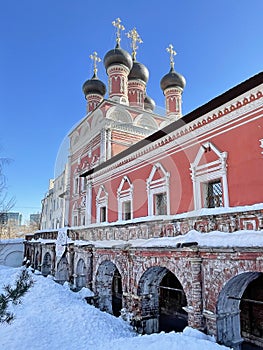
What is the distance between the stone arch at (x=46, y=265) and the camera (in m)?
15.9

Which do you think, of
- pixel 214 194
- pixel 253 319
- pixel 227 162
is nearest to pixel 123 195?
pixel 214 194

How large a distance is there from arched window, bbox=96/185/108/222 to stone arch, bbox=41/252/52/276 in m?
3.44

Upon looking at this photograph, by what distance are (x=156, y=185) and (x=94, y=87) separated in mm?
13995

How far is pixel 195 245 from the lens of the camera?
5488 mm

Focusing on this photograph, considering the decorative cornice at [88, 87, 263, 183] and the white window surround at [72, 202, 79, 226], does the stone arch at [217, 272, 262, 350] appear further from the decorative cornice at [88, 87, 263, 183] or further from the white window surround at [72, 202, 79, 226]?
the white window surround at [72, 202, 79, 226]

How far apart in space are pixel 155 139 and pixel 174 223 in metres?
5.48

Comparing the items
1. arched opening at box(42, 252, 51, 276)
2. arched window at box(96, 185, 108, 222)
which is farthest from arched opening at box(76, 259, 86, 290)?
arched opening at box(42, 252, 51, 276)

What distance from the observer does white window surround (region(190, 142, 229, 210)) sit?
8.51 meters

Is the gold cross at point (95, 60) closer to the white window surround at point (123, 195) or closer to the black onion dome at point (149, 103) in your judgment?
the black onion dome at point (149, 103)

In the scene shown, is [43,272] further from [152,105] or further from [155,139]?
[152,105]

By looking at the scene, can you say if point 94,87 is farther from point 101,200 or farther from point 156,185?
point 156,185

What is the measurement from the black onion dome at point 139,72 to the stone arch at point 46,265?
1474 cm

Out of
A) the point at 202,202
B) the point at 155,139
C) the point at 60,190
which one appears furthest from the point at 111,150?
the point at 60,190

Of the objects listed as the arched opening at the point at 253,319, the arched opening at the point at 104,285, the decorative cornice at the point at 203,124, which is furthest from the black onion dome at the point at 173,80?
the arched opening at the point at 253,319
